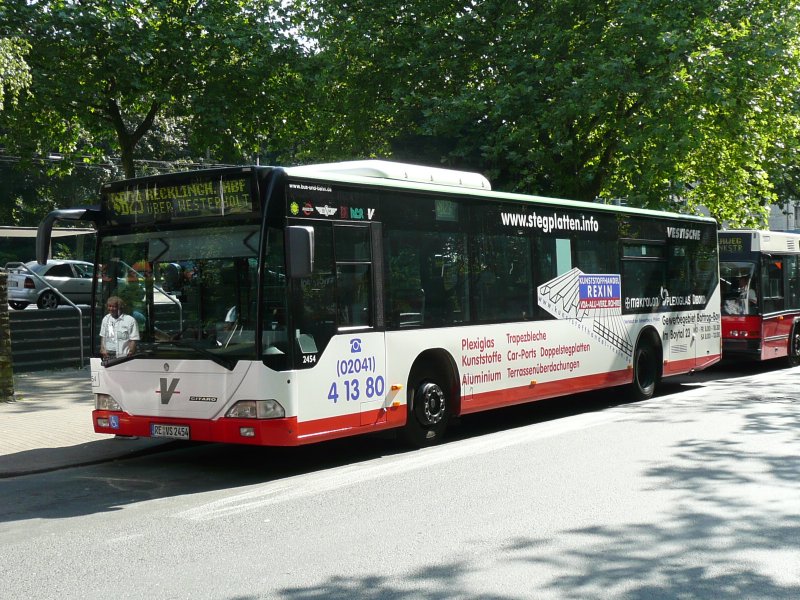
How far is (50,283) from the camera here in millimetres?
30688

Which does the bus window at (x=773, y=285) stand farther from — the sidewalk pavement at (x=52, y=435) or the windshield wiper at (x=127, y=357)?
the windshield wiper at (x=127, y=357)

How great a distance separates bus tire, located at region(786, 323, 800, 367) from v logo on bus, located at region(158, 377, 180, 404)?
15.0m

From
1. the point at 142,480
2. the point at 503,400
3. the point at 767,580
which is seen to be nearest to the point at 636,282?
the point at 503,400

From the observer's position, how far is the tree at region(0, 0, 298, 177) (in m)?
19.5

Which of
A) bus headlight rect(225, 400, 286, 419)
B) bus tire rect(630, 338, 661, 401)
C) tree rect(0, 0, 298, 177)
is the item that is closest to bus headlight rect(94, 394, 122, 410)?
bus headlight rect(225, 400, 286, 419)

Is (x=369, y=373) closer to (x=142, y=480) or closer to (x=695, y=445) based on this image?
(x=142, y=480)

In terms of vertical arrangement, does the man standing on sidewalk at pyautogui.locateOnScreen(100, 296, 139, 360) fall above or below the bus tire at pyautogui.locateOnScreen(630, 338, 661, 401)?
above

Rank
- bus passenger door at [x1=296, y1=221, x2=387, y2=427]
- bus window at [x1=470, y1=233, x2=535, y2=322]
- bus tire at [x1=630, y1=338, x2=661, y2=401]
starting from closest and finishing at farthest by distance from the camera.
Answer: bus passenger door at [x1=296, y1=221, x2=387, y2=427], bus window at [x1=470, y1=233, x2=535, y2=322], bus tire at [x1=630, y1=338, x2=661, y2=401]

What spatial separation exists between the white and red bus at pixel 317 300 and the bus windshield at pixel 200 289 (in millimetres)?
14

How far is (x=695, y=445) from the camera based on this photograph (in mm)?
10016

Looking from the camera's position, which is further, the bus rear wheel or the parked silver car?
the bus rear wheel

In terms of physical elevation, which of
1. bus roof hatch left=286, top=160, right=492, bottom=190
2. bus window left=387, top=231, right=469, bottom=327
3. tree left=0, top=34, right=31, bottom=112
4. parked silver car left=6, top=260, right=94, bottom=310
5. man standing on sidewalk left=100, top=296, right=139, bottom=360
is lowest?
man standing on sidewalk left=100, top=296, right=139, bottom=360

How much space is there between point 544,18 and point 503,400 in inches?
496

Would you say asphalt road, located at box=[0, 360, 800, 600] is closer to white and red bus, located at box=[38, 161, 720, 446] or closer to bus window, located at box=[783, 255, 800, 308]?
white and red bus, located at box=[38, 161, 720, 446]
